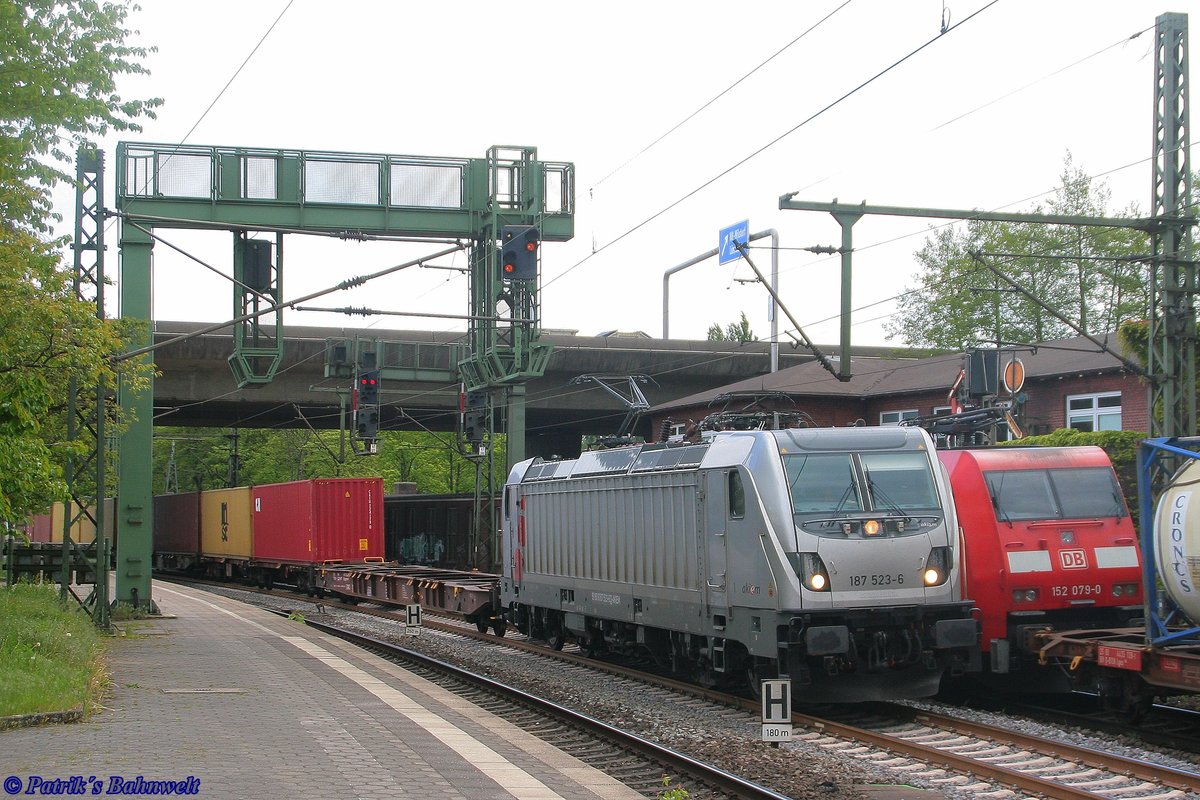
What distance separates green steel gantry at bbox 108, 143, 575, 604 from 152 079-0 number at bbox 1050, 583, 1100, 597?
12.6m

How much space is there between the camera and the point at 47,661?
13445mm

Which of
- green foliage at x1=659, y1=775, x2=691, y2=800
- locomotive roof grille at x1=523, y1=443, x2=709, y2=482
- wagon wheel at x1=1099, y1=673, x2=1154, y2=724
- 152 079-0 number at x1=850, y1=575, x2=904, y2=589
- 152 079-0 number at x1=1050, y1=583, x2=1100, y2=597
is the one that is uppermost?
locomotive roof grille at x1=523, y1=443, x2=709, y2=482

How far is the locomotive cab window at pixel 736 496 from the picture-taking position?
43.8 feet

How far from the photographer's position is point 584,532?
59.3ft

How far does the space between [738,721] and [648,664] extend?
5556 millimetres

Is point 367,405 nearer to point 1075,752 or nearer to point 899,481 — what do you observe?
point 899,481

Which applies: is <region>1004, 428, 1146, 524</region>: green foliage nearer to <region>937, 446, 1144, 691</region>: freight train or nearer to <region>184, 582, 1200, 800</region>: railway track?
<region>937, 446, 1144, 691</region>: freight train

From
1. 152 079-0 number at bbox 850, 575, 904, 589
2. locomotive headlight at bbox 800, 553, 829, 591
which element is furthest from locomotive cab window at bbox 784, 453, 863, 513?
152 079-0 number at bbox 850, 575, 904, 589

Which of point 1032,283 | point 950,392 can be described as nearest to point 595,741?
point 950,392

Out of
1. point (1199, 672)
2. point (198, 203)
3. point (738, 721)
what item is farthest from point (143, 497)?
point (1199, 672)

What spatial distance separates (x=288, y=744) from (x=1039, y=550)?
27.4 feet

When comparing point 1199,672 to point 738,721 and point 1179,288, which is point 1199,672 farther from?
point 1179,288

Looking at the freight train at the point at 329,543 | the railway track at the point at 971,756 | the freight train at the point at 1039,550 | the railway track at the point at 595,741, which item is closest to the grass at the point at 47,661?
the railway track at the point at 595,741

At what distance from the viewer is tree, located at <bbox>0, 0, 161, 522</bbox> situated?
15.0m
